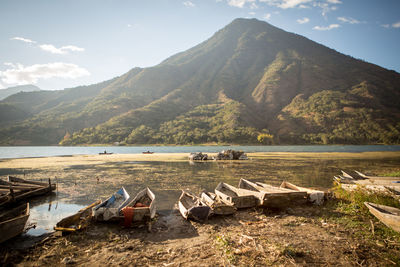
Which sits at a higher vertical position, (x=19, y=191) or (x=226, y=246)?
(x=19, y=191)

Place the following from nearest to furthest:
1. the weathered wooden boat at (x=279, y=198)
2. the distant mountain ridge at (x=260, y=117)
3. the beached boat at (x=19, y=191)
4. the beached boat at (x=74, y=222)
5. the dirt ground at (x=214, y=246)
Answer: the dirt ground at (x=214, y=246) < the beached boat at (x=74, y=222) < the weathered wooden boat at (x=279, y=198) < the beached boat at (x=19, y=191) < the distant mountain ridge at (x=260, y=117)

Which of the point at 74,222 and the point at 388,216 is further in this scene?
the point at 74,222

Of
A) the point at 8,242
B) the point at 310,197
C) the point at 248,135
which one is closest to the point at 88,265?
the point at 8,242

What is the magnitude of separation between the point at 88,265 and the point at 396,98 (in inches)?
8601

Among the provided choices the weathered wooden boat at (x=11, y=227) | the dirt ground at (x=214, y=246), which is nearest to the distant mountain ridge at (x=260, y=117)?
the dirt ground at (x=214, y=246)

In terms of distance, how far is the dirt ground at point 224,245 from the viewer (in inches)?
262

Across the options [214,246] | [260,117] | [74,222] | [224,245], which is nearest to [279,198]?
[224,245]

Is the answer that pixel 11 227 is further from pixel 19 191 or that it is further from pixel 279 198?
pixel 279 198

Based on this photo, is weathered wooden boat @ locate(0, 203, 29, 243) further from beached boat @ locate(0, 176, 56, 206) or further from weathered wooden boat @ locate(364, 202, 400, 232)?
weathered wooden boat @ locate(364, 202, 400, 232)

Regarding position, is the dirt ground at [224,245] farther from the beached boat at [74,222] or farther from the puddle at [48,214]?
the puddle at [48,214]

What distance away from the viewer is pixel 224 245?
7688mm

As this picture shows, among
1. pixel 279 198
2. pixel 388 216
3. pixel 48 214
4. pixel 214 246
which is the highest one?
pixel 388 216

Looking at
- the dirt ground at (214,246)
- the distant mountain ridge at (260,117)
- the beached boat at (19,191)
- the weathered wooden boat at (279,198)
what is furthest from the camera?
the distant mountain ridge at (260,117)

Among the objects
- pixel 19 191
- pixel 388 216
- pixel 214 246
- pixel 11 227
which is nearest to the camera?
pixel 214 246
